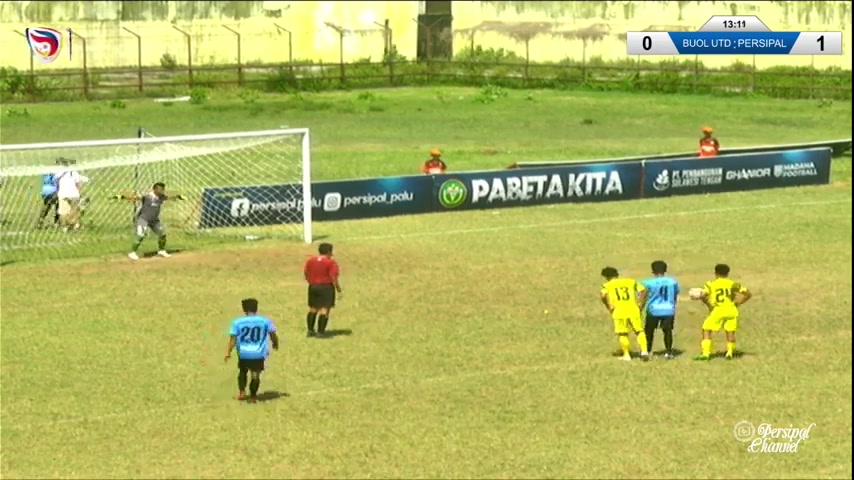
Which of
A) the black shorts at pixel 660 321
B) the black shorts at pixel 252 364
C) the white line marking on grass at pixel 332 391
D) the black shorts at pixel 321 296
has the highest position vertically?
the black shorts at pixel 321 296

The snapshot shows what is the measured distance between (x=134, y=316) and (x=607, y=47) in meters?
47.0

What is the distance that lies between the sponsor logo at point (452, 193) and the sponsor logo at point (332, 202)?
9.22 ft

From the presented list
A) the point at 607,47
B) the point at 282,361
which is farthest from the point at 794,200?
the point at 607,47

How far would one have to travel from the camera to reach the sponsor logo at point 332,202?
40.6 meters

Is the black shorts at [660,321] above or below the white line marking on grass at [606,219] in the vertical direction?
below

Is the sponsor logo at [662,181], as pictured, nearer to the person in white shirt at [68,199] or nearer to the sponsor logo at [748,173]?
the sponsor logo at [748,173]

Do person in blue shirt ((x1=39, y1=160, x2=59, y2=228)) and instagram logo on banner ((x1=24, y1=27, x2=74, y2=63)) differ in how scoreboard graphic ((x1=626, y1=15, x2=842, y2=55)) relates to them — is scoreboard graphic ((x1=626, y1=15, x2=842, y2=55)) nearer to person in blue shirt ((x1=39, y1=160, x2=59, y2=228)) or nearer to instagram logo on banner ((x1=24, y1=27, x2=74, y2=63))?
instagram logo on banner ((x1=24, y1=27, x2=74, y2=63))

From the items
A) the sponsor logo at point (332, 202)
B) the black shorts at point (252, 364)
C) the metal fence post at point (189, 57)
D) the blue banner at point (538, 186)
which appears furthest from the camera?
the metal fence post at point (189, 57)

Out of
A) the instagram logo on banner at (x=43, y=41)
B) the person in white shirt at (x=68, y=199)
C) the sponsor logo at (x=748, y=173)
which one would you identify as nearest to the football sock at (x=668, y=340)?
the instagram logo on banner at (x=43, y=41)

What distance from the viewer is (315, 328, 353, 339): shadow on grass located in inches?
1081

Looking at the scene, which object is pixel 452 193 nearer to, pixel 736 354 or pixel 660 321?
pixel 736 354

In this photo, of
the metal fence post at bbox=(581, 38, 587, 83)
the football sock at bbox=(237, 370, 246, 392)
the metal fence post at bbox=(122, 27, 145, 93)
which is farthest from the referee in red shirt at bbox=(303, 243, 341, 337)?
the metal fence post at bbox=(581, 38, 587, 83)

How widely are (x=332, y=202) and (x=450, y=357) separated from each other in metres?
15.1

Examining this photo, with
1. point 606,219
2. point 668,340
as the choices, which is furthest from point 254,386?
point 606,219
